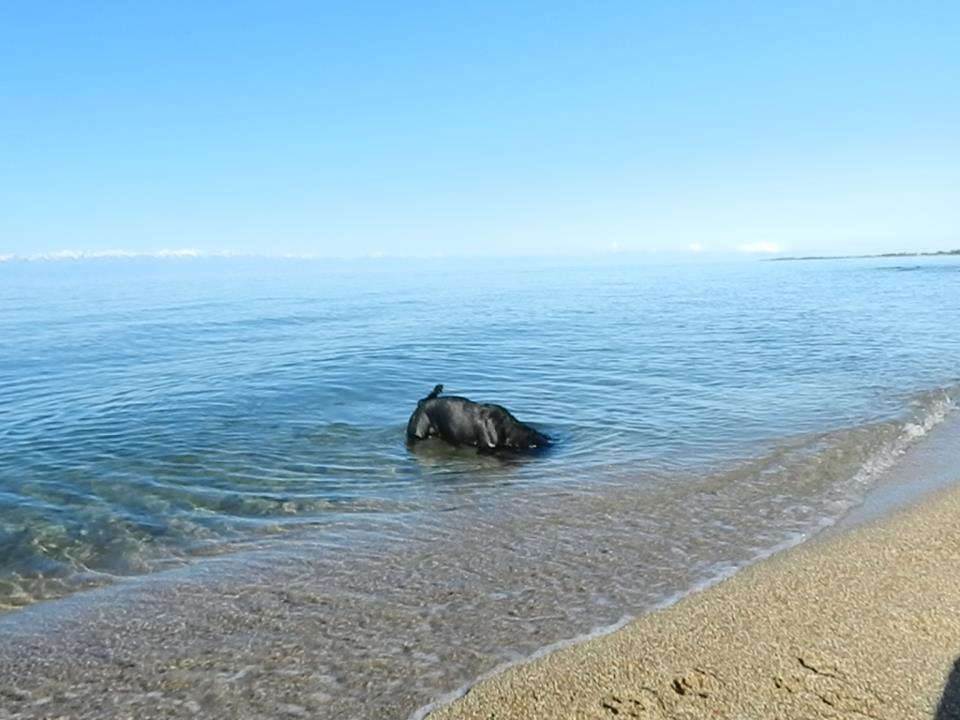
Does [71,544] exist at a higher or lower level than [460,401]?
lower

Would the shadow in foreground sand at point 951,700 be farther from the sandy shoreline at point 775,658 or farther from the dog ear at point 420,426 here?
the dog ear at point 420,426

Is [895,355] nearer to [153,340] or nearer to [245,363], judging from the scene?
[245,363]

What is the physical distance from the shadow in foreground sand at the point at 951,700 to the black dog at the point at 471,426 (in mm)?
6832

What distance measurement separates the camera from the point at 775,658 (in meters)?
4.37

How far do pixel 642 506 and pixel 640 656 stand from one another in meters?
3.46

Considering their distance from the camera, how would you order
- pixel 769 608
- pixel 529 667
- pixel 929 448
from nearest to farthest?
pixel 529 667 → pixel 769 608 → pixel 929 448

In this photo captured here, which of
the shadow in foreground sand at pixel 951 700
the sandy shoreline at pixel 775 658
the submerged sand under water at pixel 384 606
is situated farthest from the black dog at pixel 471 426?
the shadow in foreground sand at pixel 951 700

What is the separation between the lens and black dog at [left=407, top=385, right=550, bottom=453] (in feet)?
35.0

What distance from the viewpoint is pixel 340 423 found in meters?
12.6

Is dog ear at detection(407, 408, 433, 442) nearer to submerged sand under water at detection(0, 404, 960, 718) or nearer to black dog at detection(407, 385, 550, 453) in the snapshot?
black dog at detection(407, 385, 550, 453)

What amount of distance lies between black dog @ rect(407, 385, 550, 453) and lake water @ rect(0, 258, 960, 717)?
455 millimetres

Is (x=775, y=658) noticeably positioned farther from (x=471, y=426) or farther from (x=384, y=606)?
(x=471, y=426)

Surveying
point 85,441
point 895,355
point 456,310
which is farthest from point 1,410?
point 456,310

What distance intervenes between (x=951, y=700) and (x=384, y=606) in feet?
12.1
